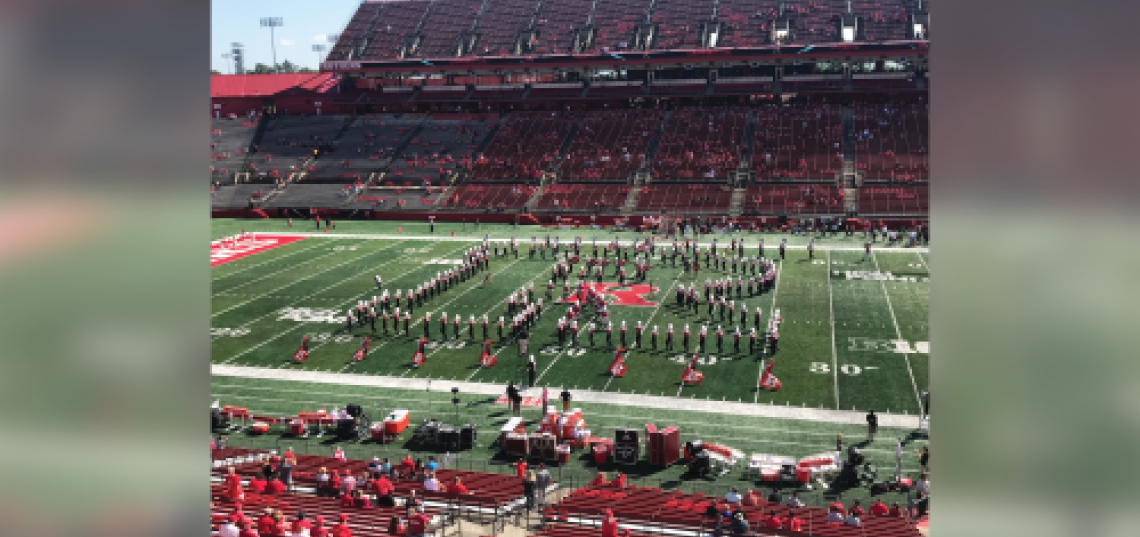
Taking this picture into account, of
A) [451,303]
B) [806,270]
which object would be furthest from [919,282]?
[451,303]

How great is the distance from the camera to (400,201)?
154 ft

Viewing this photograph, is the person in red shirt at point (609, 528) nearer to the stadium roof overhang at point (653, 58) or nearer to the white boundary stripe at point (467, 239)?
the white boundary stripe at point (467, 239)

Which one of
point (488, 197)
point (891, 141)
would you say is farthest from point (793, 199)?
point (488, 197)

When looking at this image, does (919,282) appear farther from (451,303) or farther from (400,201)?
(400,201)

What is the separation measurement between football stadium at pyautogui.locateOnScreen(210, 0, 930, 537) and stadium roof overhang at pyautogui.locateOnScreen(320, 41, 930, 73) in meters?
0.21

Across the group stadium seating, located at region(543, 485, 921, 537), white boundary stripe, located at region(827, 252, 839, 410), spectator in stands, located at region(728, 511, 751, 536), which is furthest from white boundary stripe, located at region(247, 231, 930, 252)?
spectator in stands, located at region(728, 511, 751, 536)

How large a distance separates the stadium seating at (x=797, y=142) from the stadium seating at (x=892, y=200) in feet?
9.87

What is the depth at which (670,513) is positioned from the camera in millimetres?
10227

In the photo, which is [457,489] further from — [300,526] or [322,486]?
[300,526]

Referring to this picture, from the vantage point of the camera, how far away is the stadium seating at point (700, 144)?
46688mm

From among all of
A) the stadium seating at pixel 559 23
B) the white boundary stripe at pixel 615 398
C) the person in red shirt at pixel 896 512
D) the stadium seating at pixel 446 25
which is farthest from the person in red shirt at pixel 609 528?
the stadium seating at pixel 446 25

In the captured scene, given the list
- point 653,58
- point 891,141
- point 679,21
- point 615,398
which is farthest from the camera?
point 679,21

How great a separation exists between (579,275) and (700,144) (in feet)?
81.2
